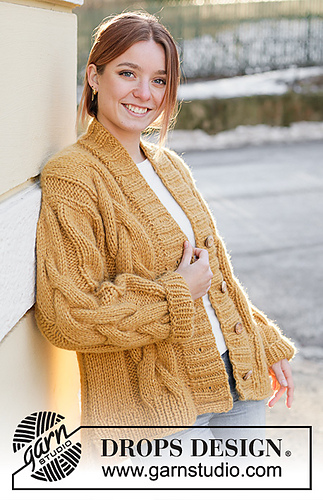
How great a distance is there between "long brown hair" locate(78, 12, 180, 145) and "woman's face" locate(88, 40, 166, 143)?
2cm

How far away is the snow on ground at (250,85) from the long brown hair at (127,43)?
10538mm

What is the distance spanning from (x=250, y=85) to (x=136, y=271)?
12.5 m

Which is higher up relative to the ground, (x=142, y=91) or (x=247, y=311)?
(x=142, y=91)

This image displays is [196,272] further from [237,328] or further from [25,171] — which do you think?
[25,171]

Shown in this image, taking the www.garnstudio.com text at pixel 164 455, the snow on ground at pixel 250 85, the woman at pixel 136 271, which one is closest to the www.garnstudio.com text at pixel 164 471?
the www.garnstudio.com text at pixel 164 455

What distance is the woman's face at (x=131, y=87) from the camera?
1883mm

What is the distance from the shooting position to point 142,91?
1.88m

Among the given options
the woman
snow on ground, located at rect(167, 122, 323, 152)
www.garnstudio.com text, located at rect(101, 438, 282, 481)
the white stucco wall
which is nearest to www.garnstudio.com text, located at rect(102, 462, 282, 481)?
www.garnstudio.com text, located at rect(101, 438, 282, 481)

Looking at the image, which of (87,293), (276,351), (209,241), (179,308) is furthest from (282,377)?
(87,293)

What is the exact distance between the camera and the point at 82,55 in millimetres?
13328

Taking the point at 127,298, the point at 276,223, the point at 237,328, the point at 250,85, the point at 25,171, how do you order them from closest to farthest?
the point at 25,171
the point at 127,298
the point at 237,328
the point at 276,223
the point at 250,85

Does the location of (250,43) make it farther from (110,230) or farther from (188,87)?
(110,230)

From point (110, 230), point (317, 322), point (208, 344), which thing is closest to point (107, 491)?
point (208, 344)

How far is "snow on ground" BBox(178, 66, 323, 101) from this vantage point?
1282cm
